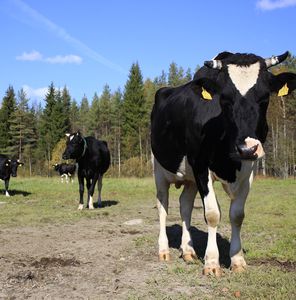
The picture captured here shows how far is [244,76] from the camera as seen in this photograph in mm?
5414

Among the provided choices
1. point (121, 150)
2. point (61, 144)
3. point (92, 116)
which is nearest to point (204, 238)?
point (61, 144)

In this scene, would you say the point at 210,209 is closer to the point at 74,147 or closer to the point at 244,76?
the point at 244,76

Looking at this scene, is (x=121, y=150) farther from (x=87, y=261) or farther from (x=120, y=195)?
(x=87, y=261)

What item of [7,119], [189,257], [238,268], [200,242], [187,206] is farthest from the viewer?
[7,119]

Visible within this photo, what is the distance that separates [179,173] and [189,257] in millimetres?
1258

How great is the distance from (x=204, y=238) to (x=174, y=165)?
8.10 feet

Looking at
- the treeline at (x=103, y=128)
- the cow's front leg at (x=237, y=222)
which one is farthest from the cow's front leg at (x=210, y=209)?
the treeline at (x=103, y=128)

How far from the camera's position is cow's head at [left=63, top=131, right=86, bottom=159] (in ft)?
52.2

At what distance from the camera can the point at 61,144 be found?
67.2 metres

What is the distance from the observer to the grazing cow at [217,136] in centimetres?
532

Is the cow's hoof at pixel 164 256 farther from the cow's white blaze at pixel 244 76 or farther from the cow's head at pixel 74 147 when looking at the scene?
the cow's head at pixel 74 147

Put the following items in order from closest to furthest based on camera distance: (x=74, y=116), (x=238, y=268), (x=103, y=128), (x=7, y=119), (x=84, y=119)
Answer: (x=238, y=268) < (x=7, y=119) < (x=103, y=128) < (x=84, y=119) < (x=74, y=116)

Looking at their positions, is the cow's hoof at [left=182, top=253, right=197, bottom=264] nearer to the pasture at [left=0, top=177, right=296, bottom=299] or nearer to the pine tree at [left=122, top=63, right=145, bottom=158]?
the pasture at [left=0, top=177, right=296, bottom=299]

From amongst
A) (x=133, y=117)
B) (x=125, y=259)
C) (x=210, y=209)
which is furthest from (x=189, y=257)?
(x=133, y=117)
